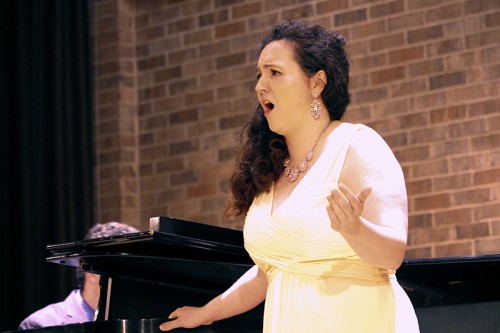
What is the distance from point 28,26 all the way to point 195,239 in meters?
3.70

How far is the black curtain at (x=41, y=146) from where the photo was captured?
611 centimetres

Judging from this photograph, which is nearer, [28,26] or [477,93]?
[477,93]

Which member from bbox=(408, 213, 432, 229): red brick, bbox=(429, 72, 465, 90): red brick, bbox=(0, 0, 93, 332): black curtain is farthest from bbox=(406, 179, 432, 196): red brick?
bbox=(0, 0, 93, 332): black curtain

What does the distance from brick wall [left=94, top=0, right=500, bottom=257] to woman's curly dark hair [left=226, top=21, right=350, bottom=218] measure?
9.53ft

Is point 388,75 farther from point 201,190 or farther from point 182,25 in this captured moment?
point 182,25

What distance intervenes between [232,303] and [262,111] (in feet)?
1.85

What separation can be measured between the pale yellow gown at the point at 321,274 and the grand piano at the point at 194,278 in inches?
19.0

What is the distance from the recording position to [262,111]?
2.89 metres

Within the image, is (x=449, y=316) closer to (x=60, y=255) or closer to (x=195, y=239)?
(x=195, y=239)

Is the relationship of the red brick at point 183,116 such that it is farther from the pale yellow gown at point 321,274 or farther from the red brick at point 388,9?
the pale yellow gown at point 321,274

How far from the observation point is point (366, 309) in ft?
8.07

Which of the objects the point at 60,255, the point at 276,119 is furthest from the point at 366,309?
the point at 60,255

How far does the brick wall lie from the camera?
18.3ft

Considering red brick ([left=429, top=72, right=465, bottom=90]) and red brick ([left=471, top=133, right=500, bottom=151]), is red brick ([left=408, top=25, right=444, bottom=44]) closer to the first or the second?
red brick ([left=429, top=72, right=465, bottom=90])
